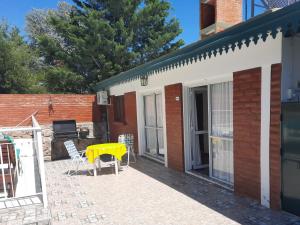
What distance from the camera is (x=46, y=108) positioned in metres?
11.7

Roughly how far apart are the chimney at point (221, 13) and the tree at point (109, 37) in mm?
7994

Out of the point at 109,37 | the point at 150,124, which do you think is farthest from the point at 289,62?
the point at 109,37

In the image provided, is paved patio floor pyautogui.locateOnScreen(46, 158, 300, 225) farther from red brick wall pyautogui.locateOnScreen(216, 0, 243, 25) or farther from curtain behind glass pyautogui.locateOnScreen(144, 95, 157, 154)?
red brick wall pyautogui.locateOnScreen(216, 0, 243, 25)

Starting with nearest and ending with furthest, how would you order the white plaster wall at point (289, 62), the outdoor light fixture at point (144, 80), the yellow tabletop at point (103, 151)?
the white plaster wall at point (289, 62) → the yellow tabletop at point (103, 151) → the outdoor light fixture at point (144, 80)

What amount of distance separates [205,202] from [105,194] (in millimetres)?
2260

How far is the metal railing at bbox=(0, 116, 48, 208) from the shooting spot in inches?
163

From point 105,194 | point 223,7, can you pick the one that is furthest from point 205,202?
point 223,7

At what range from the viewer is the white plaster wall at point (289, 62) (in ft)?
13.3

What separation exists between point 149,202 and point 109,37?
1486 centimetres

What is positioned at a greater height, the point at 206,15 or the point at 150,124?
the point at 206,15

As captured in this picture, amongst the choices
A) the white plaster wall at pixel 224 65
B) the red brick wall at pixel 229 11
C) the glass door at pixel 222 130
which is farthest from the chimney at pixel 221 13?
the glass door at pixel 222 130

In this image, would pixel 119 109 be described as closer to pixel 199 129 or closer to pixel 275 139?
pixel 199 129

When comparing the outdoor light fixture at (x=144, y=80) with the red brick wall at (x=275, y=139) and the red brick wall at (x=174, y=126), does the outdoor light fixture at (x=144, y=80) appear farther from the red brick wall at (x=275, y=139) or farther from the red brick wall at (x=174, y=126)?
the red brick wall at (x=275, y=139)

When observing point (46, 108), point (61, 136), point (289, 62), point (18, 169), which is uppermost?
point (289, 62)
